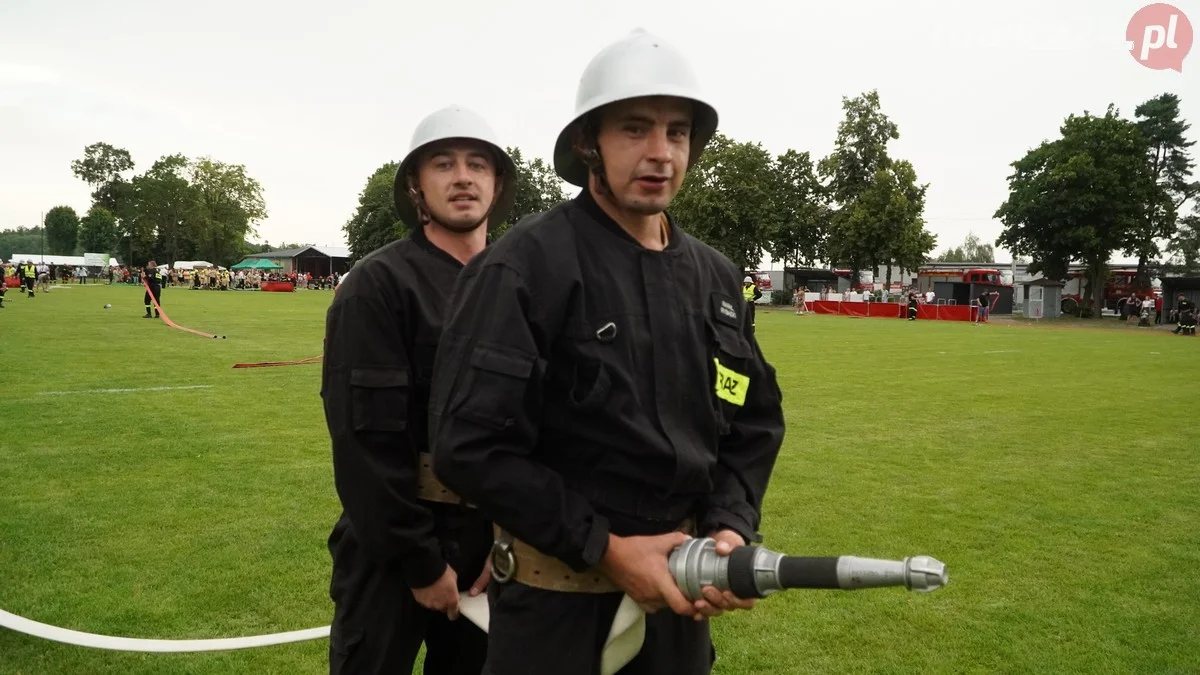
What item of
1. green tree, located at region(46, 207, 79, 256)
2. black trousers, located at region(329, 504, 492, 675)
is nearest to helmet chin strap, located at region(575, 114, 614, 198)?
black trousers, located at region(329, 504, 492, 675)

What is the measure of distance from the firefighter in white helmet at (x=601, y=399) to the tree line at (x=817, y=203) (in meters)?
52.0

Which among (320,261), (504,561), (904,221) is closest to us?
(504,561)

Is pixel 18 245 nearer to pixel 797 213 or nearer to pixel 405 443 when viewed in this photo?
pixel 797 213

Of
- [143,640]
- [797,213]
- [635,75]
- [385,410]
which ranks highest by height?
[797,213]

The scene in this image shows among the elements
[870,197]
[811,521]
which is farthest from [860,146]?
[811,521]

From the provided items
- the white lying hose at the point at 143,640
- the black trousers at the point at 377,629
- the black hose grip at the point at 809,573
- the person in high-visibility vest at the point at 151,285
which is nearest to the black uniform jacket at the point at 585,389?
the black hose grip at the point at 809,573

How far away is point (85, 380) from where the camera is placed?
13156mm

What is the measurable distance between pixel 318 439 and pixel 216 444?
1.00 m

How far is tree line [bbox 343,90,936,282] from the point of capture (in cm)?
5712

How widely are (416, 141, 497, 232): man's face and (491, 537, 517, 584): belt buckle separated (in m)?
1.31

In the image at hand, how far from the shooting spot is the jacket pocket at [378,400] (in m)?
2.55

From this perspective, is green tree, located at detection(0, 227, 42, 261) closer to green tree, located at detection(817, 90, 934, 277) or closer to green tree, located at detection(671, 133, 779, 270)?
green tree, located at detection(671, 133, 779, 270)

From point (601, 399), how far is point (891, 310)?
47.3 metres

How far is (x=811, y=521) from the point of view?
6.59 metres
